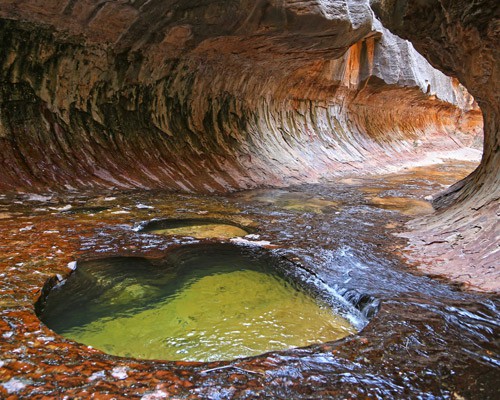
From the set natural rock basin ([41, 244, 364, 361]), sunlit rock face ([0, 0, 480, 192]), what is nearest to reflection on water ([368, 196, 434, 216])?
sunlit rock face ([0, 0, 480, 192])

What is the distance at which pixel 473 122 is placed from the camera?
2589cm

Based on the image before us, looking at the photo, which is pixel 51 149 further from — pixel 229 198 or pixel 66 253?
pixel 66 253

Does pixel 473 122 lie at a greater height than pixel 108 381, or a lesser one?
greater

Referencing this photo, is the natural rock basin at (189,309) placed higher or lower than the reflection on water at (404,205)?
lower

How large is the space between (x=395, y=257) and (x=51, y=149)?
17.9ft

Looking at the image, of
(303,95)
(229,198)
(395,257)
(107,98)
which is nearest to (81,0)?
(107,98)

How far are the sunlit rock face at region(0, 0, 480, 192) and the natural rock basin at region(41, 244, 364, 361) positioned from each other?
352 cm

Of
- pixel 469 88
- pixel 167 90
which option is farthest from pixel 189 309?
pixel 167 90

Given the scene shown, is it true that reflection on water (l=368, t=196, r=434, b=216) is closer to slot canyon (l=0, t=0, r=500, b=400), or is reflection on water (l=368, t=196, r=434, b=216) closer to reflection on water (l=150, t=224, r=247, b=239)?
slot canyon (l=0, t=0, r=500, b=400)

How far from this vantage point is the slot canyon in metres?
2.04

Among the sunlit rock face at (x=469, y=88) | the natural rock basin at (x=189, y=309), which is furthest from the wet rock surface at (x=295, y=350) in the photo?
the sunlit rock face at (x=469, y=88)

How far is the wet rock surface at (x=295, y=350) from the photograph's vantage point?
188 cm

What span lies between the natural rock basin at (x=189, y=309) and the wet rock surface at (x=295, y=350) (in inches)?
7.9

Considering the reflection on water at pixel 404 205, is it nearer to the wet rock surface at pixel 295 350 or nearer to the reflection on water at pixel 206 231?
the wet rock surface at pixel 295 350
